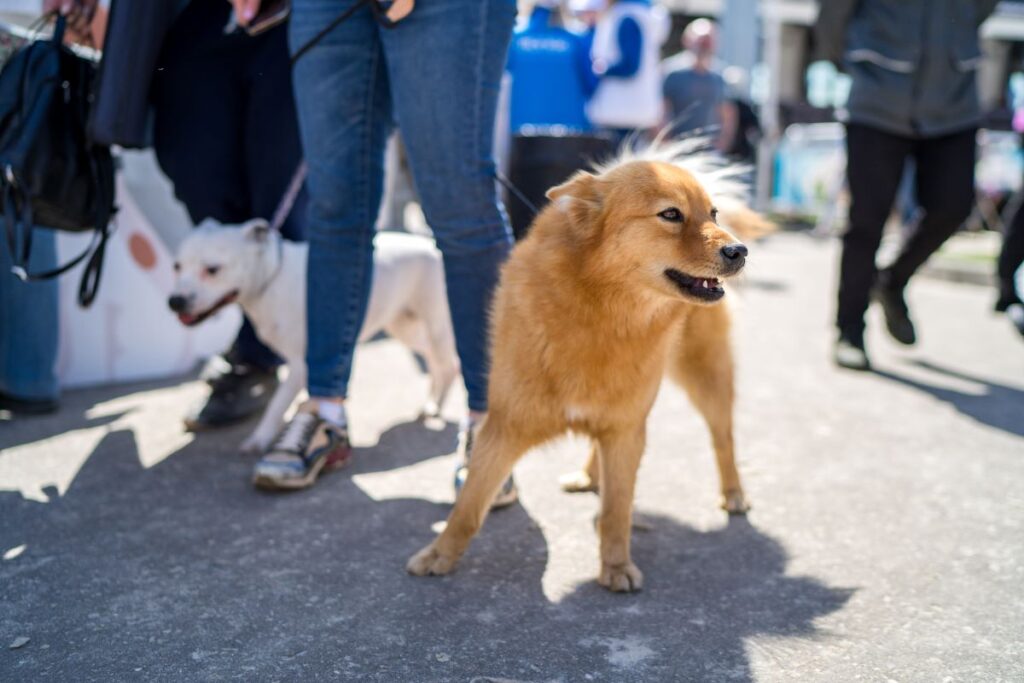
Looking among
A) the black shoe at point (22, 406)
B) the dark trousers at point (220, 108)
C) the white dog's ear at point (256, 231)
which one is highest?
the dark trousers at point (220, 108)

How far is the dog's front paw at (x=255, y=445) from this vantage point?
3.18 metres

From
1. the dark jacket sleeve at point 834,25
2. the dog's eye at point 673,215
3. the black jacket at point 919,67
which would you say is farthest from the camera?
the dark jacket sleeve at point 834,25

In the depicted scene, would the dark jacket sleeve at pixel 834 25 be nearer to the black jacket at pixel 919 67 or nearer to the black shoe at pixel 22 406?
the black jacket at pixel 919 67

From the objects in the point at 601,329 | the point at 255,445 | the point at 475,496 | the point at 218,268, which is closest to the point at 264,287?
the point at 218,268

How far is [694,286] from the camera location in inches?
88.3

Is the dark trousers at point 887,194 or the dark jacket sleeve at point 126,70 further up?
the dark jacket sleeve at point 126,70

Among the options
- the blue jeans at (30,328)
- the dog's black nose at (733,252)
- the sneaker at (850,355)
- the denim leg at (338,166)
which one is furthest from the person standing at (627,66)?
the dog's black nose at (733,252)

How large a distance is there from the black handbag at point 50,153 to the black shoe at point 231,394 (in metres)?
0.57

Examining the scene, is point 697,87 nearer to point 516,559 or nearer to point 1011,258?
point 1011,258

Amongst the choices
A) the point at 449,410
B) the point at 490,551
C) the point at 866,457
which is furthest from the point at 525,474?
the point at 866,457

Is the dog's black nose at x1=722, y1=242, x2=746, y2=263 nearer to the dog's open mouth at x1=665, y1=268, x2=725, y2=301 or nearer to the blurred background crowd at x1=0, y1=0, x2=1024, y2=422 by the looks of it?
the dog's open mouth at x1=665, y1=268, x2=725, y2=301

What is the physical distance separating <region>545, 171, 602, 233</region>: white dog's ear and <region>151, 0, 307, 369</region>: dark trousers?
4.84ft

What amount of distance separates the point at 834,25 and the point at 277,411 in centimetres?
355

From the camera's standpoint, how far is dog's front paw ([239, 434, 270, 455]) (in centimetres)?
318
